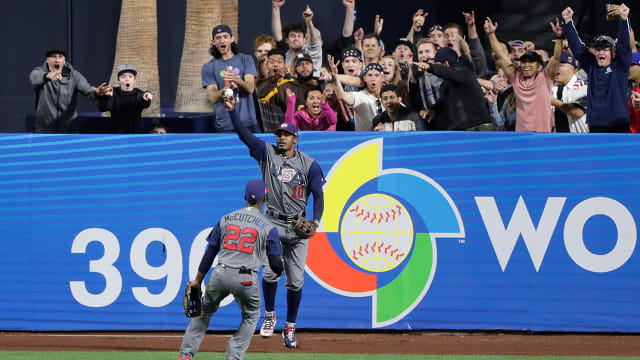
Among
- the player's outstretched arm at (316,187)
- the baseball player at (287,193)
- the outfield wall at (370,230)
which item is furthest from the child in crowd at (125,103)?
the player's outstretched arm at (316,187)

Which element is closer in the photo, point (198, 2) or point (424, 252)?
point (424, 252)

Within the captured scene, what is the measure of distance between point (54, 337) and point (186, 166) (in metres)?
2.80

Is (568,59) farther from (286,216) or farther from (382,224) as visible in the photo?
(286,216)

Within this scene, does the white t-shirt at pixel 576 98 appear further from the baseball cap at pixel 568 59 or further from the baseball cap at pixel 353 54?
the baseball cap at pixel 353 54

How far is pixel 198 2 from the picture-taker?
17.7 metres

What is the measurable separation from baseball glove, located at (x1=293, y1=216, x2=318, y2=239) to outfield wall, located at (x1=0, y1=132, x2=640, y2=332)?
1.54m

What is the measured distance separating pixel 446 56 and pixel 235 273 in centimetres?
537

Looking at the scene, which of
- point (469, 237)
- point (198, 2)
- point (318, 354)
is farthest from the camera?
point (198, 2)

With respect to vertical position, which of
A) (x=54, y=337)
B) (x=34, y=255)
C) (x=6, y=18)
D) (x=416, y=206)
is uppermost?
(x=6, y=18)

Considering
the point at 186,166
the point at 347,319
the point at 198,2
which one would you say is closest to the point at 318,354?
the point at 347,319

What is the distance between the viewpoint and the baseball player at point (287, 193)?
10758 millimetres

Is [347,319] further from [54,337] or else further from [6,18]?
[6,18]

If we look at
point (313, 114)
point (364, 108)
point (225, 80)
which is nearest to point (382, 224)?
point (364, 108)

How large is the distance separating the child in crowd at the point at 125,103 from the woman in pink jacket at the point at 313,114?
196cm
